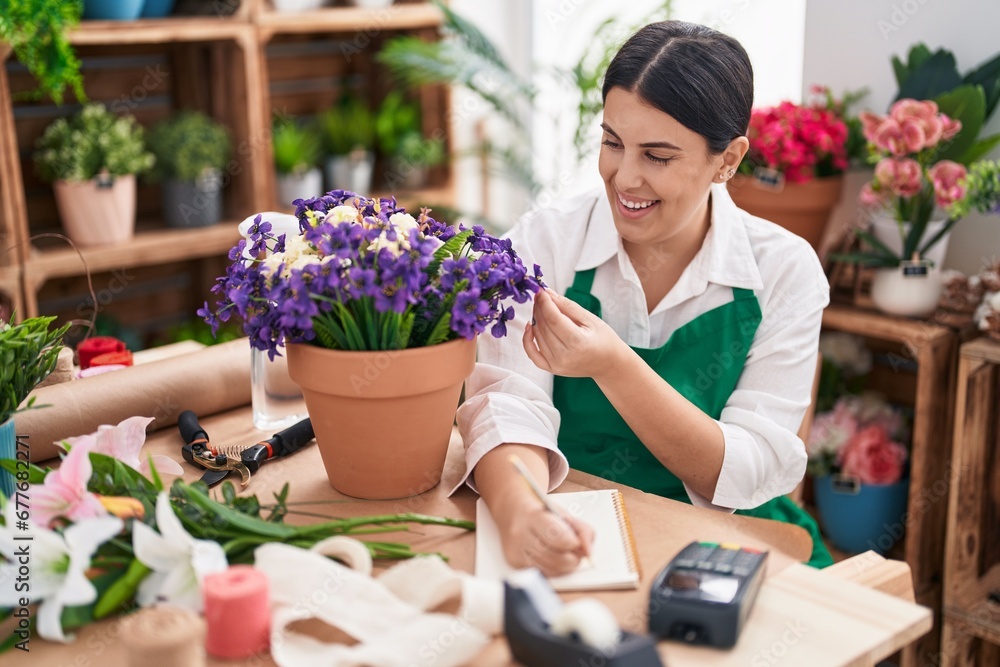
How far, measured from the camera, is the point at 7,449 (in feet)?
3.85

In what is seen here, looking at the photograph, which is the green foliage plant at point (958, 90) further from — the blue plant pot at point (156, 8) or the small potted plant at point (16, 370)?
the blue plant pot at point (156, 8)

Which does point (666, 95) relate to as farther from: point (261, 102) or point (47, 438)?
point (261, 102)

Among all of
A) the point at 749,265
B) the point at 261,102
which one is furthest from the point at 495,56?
the point at 749,265

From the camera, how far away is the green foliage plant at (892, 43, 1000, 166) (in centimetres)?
218

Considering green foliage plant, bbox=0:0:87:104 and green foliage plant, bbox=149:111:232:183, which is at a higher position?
green foliage plant, bbox=0:0:87:104

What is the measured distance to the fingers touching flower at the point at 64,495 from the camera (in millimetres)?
1023

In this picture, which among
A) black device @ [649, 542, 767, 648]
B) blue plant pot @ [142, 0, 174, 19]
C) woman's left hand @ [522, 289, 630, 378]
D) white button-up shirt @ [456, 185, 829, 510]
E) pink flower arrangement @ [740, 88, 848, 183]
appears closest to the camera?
black device @ [649, 542, 767, 648]

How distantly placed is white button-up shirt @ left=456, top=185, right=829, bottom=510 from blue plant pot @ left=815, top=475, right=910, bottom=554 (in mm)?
1002

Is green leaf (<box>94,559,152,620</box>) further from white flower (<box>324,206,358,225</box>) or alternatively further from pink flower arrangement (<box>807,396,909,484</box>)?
pink flower arrangement (<box>807,396,909,484</box>)

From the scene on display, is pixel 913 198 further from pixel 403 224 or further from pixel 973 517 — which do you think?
pixel 403 224

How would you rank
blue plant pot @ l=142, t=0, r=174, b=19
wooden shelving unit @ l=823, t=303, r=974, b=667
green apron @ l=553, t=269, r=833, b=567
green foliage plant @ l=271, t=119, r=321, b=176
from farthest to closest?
green foliage plant @ l=271, t=119, r=321, b=176, blue plant pot @ l=142, t=0, r=174, b=19, wooden shelving unit @ l=823, t=303, r=974, b=667, green apron @ l=553, t=269, r=833, b=567

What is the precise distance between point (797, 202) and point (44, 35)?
191cm

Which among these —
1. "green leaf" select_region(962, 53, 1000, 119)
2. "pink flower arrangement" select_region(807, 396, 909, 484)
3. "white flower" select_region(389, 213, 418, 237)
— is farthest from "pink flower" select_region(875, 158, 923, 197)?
"white flower" select_region(389, 213, 418, 237)

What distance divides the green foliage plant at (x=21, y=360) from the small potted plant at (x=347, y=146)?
89.8 inches
